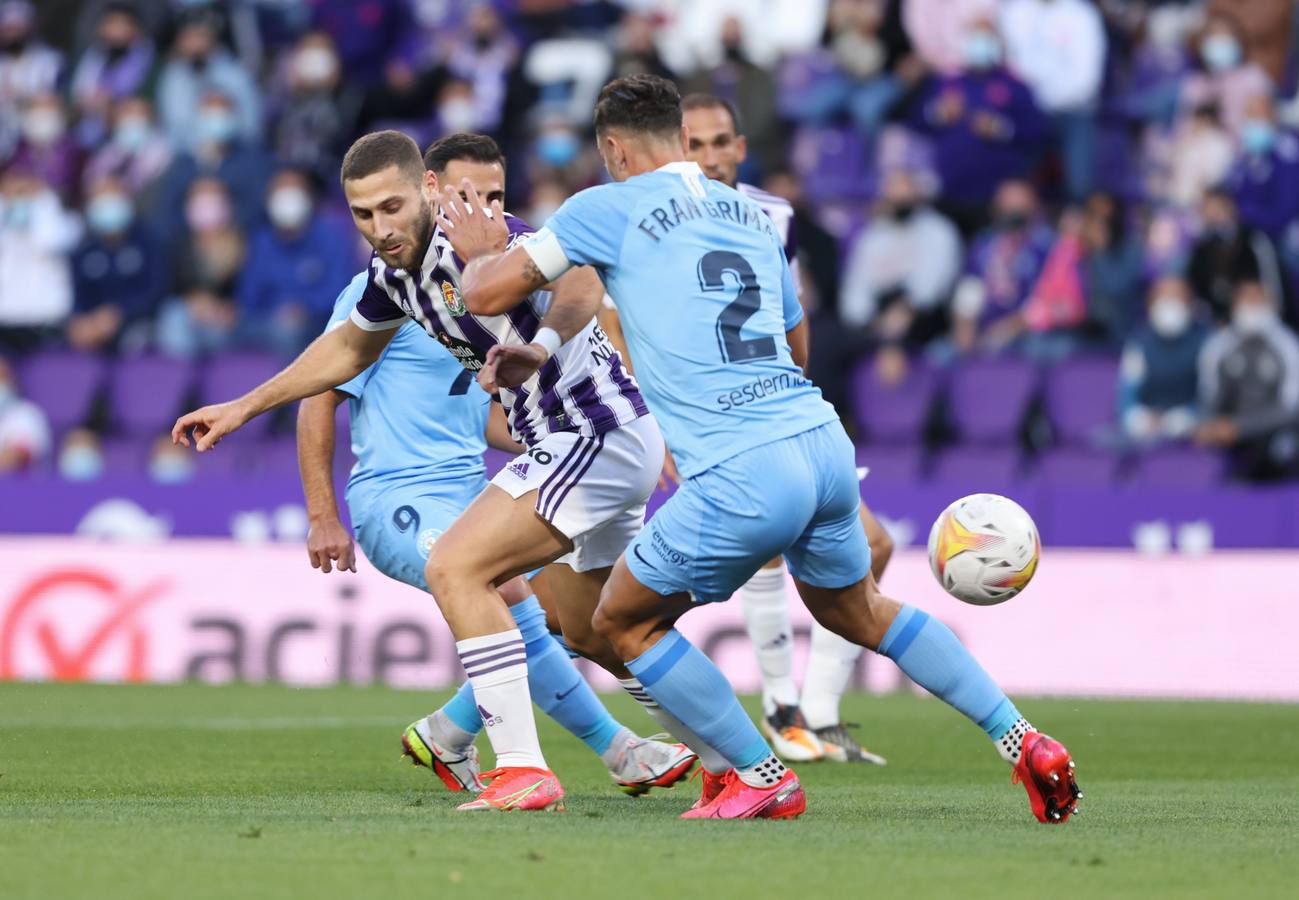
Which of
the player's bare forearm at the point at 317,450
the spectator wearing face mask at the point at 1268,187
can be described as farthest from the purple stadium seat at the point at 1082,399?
the player's bare forearm at the point at 317,450

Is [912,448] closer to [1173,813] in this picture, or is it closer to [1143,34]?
[1143,34]

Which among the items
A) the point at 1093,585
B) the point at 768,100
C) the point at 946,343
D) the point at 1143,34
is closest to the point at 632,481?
the point at 1093,585

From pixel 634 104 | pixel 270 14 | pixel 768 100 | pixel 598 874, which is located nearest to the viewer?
pixel 598 874

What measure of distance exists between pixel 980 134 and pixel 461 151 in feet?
34.1

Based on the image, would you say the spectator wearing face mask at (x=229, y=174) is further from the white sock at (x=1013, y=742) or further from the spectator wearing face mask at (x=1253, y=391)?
the white sock at (x=1013, y=742)

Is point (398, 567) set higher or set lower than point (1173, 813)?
higher

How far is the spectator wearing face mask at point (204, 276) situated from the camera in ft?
59.2

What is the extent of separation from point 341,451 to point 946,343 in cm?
472

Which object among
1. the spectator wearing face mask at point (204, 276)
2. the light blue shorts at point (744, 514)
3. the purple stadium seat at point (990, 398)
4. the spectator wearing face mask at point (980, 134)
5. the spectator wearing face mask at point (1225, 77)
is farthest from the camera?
the spectator wearing face mask at point (204, 276)

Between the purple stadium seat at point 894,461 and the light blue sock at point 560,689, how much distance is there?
25.7 ft

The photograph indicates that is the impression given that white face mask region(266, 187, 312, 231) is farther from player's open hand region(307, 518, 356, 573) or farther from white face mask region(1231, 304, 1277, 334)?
player's open hand region(307, 518, 356, 573)

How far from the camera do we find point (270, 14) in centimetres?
2130

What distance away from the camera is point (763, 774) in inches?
265

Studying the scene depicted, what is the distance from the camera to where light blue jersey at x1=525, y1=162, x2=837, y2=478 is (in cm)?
651
